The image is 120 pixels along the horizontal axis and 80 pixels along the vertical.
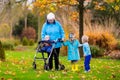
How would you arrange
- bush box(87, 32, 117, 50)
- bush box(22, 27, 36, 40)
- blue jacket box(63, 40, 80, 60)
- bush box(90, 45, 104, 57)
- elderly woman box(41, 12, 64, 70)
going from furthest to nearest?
bush box(22, 27, 36, 40) < bush box(87, 32, 117, 50) < bush box(90, 45, 104, 57) < blue jacket box(63, 40, 80, 60) < elderly woman box(41, 12, 64, 70)

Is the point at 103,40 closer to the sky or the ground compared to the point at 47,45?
closer to the ground

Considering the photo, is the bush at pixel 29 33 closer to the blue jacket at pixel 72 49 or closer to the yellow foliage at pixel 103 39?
the yellow foliage at pixel 103 39

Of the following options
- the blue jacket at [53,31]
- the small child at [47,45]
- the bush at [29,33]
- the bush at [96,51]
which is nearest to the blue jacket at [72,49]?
the blue jacket at [53,31]

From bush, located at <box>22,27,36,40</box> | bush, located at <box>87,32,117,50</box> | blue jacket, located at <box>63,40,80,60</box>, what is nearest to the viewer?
blue jacket, located at <box>63,40,80,60</box>

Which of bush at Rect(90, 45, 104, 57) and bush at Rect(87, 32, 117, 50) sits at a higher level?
bush at Rect(87, 32, 117, 50)

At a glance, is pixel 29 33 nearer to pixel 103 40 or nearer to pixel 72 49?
pixel 103 40

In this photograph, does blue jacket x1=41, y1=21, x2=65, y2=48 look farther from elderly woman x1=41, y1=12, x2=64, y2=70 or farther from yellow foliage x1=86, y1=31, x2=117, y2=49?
yellow foliage x1=86, y1=31, x2=117, y2=49

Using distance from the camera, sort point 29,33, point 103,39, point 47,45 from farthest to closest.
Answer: point 29,33 → point 103,39 → point 47,45

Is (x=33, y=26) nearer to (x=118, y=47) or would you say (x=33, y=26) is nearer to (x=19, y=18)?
(x=19, y=18)

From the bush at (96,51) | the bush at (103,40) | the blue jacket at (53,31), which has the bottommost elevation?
the bush at (96,51)

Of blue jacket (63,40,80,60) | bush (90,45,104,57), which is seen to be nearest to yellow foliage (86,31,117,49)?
bush (90,45,104,57)

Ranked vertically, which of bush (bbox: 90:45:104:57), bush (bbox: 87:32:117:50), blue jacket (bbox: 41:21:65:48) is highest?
blue jacket (bbox: 41:21:65:48)

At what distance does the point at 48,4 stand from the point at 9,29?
34.1m

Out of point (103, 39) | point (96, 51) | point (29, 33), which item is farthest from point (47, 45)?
point (29, 33)
